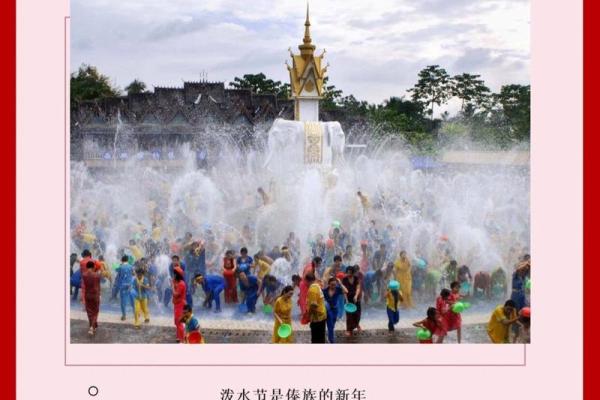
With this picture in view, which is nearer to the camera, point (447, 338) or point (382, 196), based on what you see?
point (447, 338)

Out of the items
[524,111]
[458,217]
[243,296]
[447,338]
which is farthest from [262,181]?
[524,111]

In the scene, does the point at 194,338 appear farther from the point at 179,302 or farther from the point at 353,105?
the point at 353,105

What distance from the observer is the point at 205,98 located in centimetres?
3403

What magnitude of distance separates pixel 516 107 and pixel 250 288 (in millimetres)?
21137

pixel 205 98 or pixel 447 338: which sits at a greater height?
pixel 205 98

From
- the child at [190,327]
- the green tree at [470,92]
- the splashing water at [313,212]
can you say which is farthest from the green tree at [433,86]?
the child at [190,327]

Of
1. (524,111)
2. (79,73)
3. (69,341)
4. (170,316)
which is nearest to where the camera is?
(69,341)

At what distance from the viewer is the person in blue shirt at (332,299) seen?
34.9 feet

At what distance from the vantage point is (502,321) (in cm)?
1017

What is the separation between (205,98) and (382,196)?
17.4 metres

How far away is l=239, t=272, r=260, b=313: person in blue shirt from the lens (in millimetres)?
11953

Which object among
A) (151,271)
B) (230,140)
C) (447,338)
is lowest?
(447,338)

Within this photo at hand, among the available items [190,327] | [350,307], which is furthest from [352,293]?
[190,327]

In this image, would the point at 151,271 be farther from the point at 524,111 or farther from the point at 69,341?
the point at 524,111
